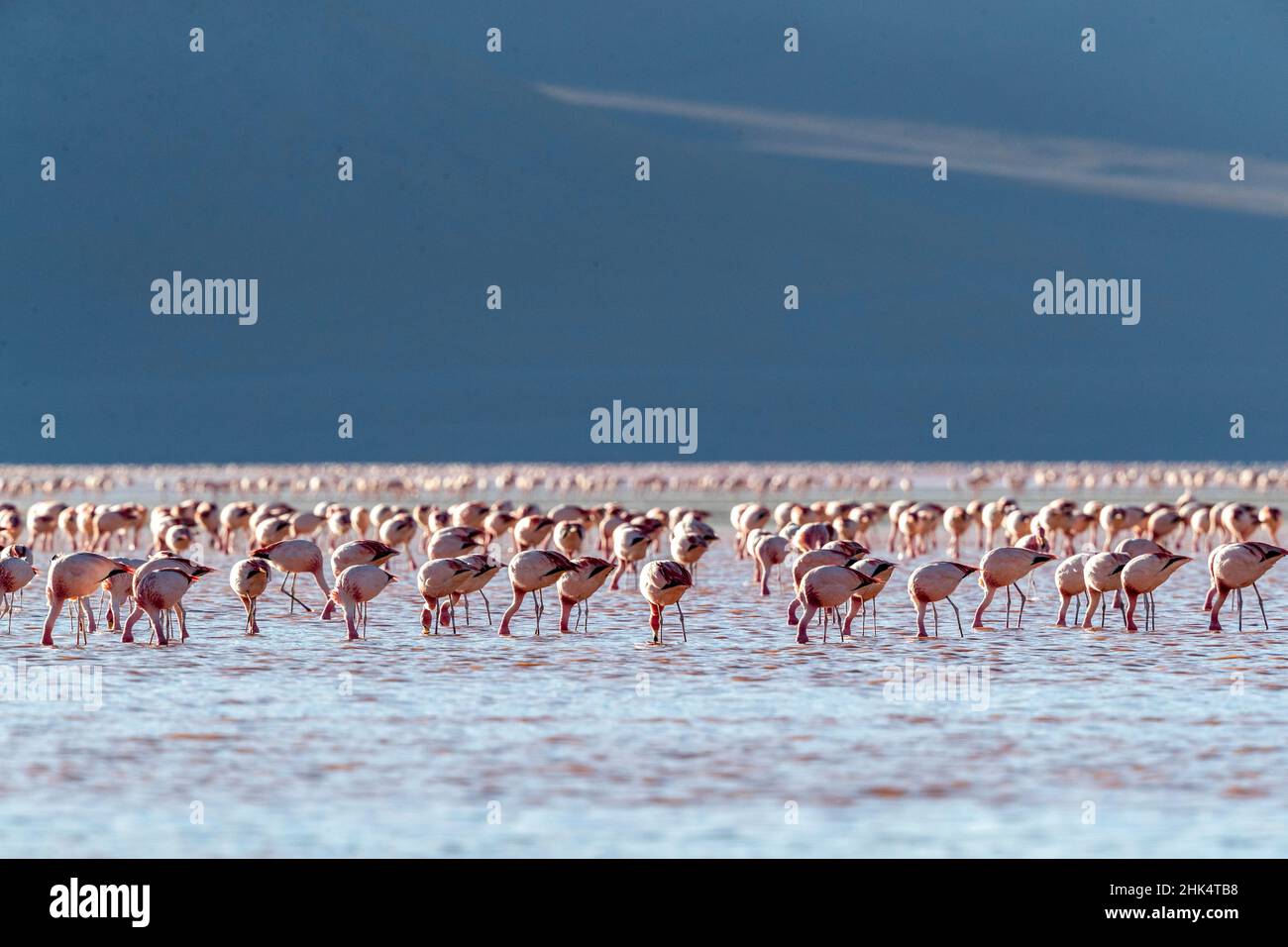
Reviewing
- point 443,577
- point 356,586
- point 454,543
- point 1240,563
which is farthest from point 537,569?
point 1240,563

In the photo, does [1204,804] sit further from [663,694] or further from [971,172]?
[971,172]

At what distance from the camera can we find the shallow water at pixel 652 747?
9844 millimetres

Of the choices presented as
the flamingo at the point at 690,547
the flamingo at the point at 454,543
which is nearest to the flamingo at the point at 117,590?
the flamingo at the point at 454,543

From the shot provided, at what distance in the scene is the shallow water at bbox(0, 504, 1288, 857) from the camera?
984 cm

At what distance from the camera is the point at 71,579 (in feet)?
56.3

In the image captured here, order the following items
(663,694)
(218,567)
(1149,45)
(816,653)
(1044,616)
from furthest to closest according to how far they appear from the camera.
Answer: (1149,45) → (218,567) → (1044,616) → (816,653) → (663,694)

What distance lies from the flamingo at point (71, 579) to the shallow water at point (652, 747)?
331mm

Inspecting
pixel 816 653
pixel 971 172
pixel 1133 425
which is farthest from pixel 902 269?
pixel 816 653

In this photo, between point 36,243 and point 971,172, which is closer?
point 36,243

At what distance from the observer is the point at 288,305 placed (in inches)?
5586

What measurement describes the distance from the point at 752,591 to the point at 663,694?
907cm

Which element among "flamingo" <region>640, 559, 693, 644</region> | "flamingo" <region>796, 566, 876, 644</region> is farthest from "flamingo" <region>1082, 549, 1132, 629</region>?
"flamingo" <region>640, 559, 693, 644</region>

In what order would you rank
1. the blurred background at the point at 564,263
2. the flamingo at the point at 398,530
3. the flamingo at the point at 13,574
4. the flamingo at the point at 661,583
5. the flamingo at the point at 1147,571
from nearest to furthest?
the flamingo at the point at 661,583
the flamingo at the point at 1147,571
the flamingo at the point at 13,574
the flamingo at the point at 398,530
the blurred background at the point at 564,263

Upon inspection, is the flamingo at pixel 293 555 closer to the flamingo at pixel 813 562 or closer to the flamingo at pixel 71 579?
the flamingo at pixel 71 579
